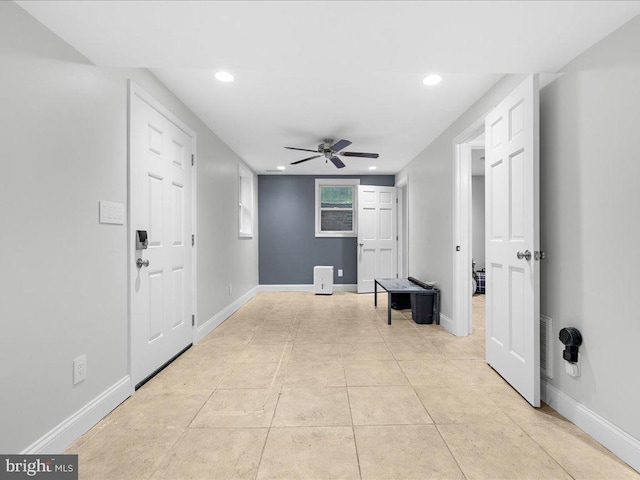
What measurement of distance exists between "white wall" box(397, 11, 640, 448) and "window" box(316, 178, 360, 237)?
4254 mm

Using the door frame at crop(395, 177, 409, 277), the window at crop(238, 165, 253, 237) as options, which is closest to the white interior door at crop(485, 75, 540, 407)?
the door frame at crop(395, 177, 409, 277)

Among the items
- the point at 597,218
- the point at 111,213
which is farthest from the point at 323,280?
the point at 597,218

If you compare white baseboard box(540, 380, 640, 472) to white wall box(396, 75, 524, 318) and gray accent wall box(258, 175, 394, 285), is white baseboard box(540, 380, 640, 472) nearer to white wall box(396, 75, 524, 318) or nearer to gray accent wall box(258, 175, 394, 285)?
white wall box(396, 75, 524, 318)

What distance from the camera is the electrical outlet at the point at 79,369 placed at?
63.2 inches

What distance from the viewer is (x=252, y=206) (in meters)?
5.77

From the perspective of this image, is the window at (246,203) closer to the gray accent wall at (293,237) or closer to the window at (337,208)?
the gray accent wall at (293,237)

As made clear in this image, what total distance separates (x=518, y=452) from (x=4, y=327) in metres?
2.31

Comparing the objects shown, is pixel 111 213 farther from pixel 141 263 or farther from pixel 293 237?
pixel 293 237

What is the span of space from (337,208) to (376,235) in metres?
1.01

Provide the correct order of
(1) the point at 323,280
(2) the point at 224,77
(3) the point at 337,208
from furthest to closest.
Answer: (3) the point at 337,208, (1) the point at 323,280, (2) the point at 224,77

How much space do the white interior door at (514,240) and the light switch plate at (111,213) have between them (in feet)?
8.25

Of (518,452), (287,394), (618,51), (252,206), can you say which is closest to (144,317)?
(287,394)

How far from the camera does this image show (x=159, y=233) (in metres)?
2.45

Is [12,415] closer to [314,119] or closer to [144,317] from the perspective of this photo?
[144,317]
